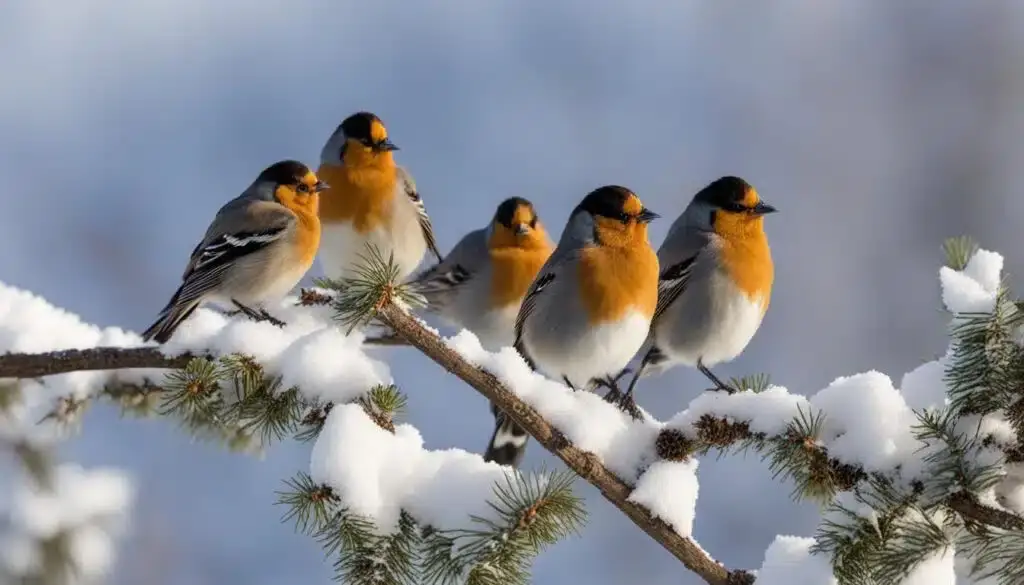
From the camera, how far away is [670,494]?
8.10 feet

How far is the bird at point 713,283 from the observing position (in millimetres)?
4184

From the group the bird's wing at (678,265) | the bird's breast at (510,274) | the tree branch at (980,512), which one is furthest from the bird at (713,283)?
the tree branch at (980,512)

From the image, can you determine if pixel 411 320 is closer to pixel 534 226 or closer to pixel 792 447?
pixel 792 447

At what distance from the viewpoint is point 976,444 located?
239 centimetres

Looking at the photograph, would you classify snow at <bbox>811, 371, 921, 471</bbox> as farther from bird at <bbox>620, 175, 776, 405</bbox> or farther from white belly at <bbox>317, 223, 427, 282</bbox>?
white belly at <bbox>317, 223, 427, 282</bbox>

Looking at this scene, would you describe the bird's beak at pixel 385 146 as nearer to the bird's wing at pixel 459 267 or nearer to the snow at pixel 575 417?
the bird's wing at pixel 459 267

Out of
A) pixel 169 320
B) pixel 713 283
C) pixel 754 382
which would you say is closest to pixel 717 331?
pixel 713 283

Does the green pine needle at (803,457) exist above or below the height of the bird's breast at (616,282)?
below

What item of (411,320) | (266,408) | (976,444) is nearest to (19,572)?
(266,408)

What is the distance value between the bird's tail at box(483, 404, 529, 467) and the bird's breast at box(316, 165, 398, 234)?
1.41 meters

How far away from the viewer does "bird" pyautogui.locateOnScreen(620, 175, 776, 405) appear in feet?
13.7

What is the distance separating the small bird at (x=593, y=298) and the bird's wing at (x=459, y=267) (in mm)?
1311

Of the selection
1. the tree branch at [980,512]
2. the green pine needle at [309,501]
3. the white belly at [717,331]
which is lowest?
the green pine needle at [309,501]

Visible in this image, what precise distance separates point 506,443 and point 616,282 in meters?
0.71
